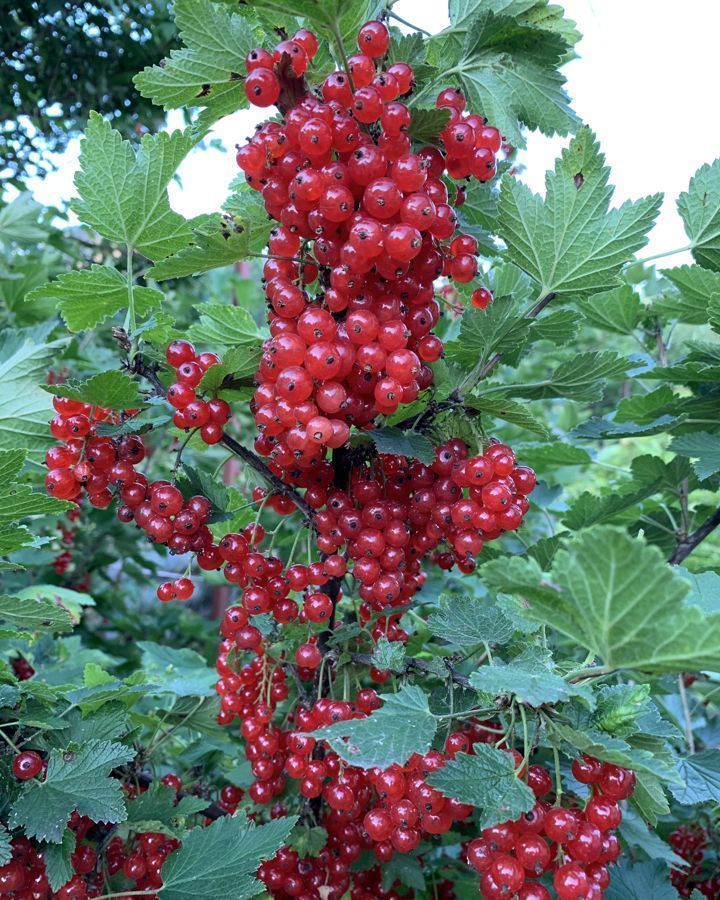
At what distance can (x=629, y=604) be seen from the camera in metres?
0.56

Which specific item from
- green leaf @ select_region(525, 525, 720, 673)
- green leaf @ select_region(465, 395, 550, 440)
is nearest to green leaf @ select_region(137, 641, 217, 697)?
green leaf @ select_region(465, 395, 550, 440)

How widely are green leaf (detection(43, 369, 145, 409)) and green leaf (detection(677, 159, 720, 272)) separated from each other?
826 mm

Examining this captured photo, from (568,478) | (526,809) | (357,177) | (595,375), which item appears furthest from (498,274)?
(568,478)

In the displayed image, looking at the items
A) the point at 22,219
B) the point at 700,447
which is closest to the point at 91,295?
the point at 700,447

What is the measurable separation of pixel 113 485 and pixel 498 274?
70 cm

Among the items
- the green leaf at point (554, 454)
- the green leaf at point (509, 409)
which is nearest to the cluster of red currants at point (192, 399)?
the green leaf at point (509, 409)

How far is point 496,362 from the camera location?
91 centimetres

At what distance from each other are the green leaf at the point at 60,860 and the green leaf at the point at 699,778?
28.6 inches

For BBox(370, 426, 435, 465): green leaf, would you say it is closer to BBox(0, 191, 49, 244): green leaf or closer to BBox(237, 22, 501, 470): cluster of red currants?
BBox(237, 22, 501, 470): cluster of red currants

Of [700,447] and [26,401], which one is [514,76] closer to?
[700,447]

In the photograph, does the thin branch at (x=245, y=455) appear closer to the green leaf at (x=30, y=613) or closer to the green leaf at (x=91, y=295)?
the green leaf at (x=91, y=295)

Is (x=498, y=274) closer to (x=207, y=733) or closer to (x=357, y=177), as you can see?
(x=357, y=177)

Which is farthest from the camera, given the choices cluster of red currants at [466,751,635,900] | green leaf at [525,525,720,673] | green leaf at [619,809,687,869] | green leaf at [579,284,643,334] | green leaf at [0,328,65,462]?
green leaf at [579,284,643,334]

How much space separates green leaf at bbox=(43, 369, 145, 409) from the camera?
83 centimetres
